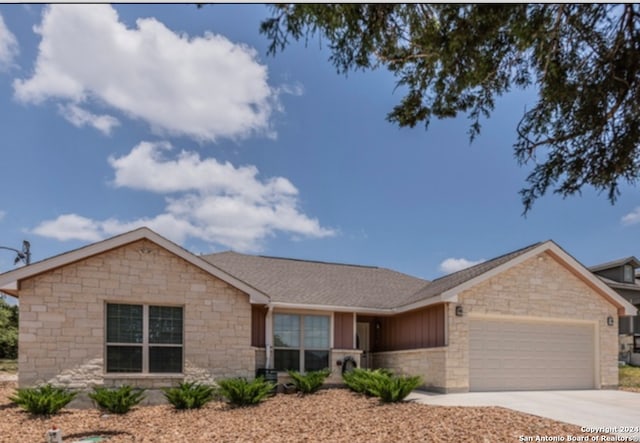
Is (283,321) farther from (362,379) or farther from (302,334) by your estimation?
(362,379)

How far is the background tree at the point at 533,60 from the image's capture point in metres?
4.95

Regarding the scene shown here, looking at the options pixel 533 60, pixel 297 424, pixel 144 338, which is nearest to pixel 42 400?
pixel 144 338

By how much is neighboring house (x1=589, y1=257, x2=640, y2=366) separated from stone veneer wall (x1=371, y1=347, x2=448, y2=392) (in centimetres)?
1607

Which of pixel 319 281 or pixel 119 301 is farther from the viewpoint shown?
pixel 319 281

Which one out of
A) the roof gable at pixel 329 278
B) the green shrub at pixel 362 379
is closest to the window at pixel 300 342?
the roof gable at pixel 329 278

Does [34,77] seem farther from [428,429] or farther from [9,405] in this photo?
[428,429]

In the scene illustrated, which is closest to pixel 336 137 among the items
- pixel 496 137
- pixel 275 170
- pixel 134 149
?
pixel 275 170

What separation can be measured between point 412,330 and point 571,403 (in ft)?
18.0

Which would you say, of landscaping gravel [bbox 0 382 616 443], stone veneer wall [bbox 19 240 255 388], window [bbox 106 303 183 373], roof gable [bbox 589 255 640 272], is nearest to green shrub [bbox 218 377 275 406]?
landscaping gravel [bbox 0 382 616 443]

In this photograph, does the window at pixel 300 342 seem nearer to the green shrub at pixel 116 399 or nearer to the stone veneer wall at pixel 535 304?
the stone veneer wall at pixel 535 304

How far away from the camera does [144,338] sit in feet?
41.8

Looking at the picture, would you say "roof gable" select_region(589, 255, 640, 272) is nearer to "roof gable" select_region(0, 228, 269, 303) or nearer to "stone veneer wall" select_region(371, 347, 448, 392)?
"stone veneer wall" select_region(371, 347, 448, 392)

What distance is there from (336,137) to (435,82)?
1073cm

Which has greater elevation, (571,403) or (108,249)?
(108,249)
